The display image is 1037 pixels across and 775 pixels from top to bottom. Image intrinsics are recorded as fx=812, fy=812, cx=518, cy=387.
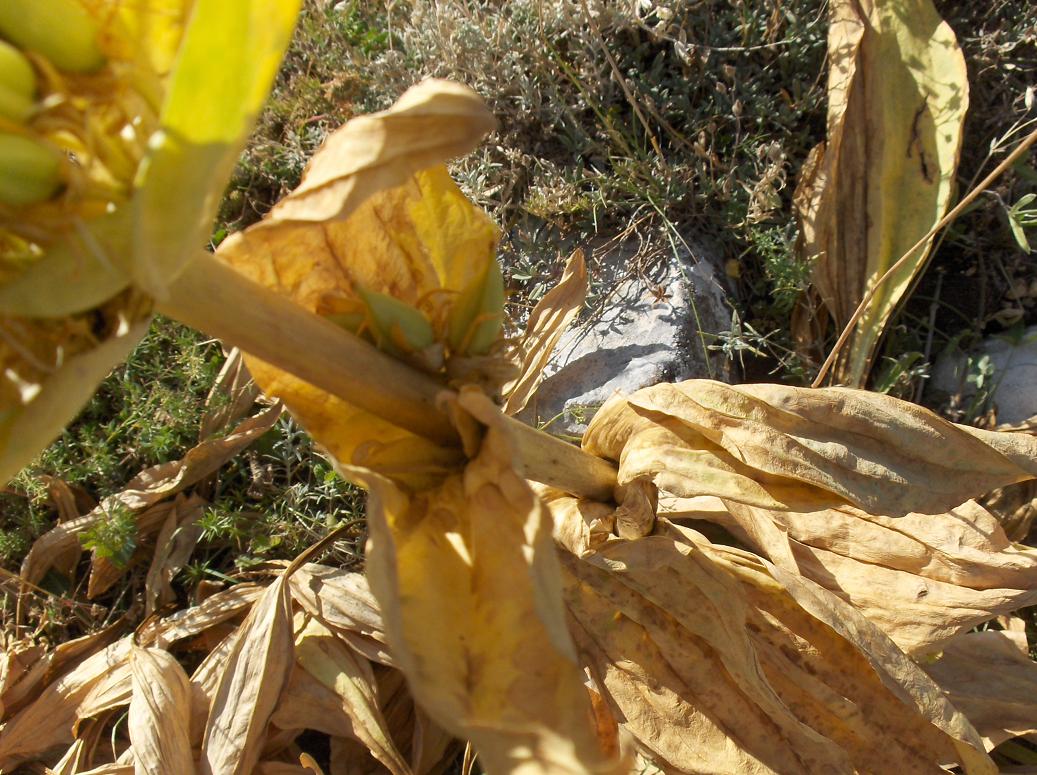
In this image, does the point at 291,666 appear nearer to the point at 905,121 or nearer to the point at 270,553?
the point at 270,553

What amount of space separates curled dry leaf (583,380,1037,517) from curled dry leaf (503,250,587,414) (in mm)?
318

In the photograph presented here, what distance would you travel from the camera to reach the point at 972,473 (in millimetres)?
1274

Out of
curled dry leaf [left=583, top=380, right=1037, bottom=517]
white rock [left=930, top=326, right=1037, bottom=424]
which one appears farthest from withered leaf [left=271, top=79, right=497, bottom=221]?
white rock [left=930, top=326, right=1037, bottom=424]

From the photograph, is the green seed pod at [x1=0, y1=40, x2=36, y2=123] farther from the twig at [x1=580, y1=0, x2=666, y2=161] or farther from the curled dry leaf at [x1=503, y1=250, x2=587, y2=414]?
the twig at [x1=580, y1=0, x2=666, y2=161]

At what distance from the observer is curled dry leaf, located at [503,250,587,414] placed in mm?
1580

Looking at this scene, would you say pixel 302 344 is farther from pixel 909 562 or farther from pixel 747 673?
pixel 909 562

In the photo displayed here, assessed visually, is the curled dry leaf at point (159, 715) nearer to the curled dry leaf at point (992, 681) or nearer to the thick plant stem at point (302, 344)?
the thick plant stem at point (302, 344)

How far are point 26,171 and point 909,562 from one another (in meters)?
1.65

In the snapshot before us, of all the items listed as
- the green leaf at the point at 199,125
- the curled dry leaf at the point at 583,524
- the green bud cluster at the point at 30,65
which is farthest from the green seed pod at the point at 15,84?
the curled dry leaf at the point at 583,524

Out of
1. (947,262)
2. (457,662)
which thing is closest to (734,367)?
(947,262)

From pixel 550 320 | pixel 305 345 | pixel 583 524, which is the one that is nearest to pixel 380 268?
pixel 305 345

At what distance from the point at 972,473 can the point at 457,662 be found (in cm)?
91

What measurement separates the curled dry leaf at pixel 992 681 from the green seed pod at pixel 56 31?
5.92 feet

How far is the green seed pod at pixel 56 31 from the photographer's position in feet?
2.22
